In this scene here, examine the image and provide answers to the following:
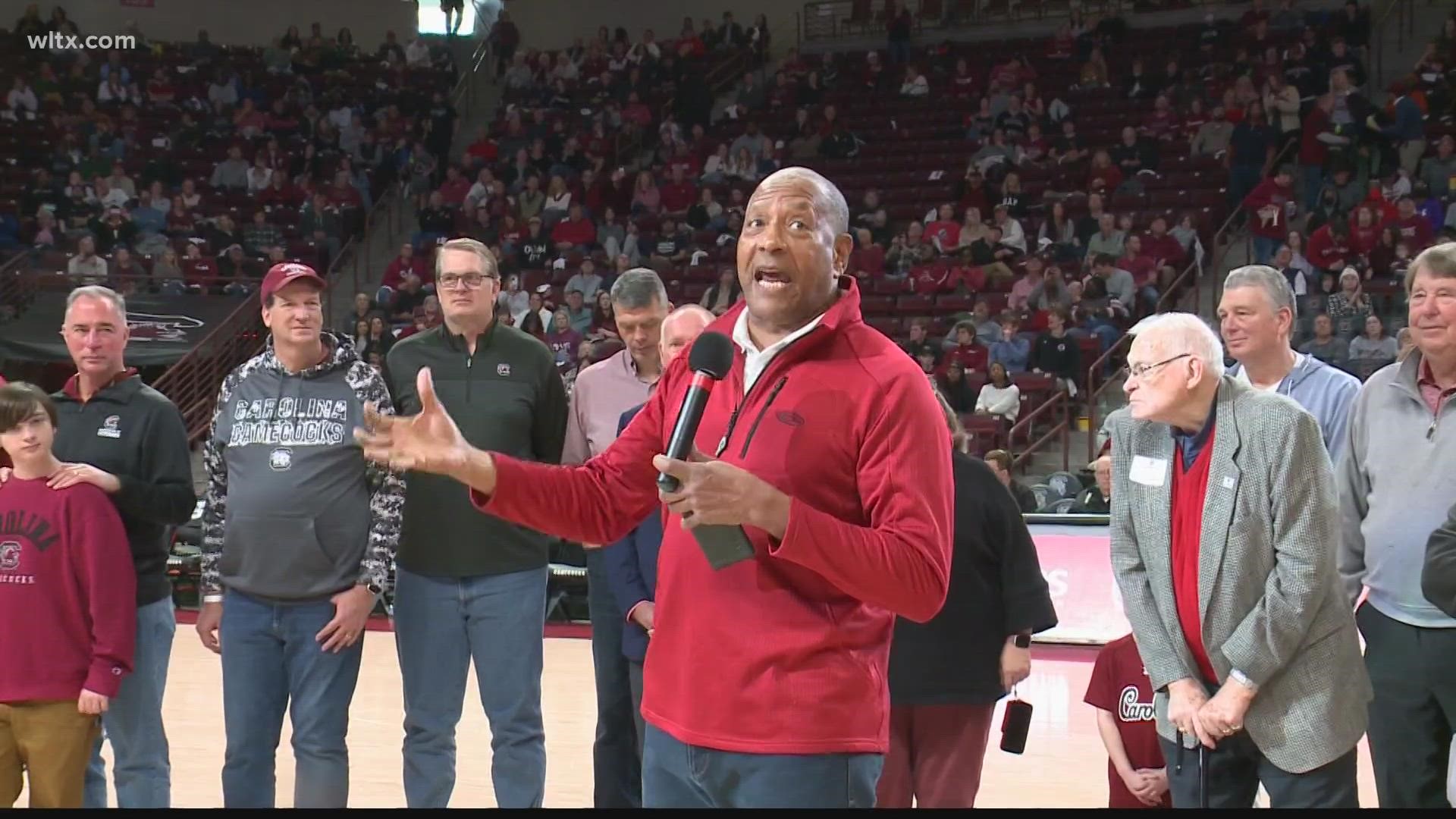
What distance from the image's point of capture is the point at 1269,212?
1312cm

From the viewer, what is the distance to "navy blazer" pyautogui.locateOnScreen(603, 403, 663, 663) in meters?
4.09

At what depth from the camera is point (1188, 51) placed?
16.8 meters

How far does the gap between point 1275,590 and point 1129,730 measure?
3.29 feet

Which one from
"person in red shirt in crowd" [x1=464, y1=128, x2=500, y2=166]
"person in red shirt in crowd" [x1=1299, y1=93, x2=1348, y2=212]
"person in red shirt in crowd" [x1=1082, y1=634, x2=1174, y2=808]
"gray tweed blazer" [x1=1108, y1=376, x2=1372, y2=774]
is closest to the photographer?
"gray tweed blazer" [x1=1108, y1=376, x2=1372, y2=774]

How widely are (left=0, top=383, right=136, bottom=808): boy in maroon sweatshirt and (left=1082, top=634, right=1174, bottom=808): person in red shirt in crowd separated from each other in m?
2.69

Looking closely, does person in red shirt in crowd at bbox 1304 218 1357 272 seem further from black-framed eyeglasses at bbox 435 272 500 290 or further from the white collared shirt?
the white collared shirt

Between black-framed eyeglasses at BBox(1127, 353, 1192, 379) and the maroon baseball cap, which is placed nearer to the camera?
black-framed eyeglasses at BBox(1127, 353, 1192, 379)

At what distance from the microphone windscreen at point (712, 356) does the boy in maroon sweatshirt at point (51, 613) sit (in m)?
2.52

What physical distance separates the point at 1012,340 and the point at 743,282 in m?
10.3

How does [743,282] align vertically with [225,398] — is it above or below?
above

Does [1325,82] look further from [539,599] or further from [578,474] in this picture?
[578,474]

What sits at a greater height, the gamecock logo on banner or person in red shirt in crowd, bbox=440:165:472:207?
person in red shirt in crowd, bbox=440:165:472:207

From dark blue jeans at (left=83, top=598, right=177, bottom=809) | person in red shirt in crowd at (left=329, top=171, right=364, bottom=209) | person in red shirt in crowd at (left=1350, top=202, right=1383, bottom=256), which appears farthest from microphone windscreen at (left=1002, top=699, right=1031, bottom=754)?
person in red shirt in crowd at (left=329, top=171, right=364, bottom=209)

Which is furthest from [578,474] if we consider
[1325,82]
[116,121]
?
[116,121]
